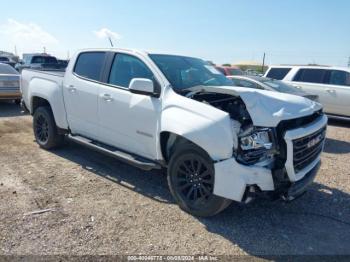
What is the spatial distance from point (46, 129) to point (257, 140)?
4458 mm

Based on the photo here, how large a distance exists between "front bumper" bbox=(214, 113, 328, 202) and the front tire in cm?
17

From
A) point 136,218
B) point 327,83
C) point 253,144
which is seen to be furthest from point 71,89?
point 327,83

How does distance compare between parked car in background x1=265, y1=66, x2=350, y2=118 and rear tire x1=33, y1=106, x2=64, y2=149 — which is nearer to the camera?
rear tire x1=33, y1=106, x2=64, y2=149

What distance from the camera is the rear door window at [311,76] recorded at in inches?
433

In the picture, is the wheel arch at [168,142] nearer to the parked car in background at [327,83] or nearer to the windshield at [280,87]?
the windshield at [280,87]

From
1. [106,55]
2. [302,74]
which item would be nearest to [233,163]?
[106,55]

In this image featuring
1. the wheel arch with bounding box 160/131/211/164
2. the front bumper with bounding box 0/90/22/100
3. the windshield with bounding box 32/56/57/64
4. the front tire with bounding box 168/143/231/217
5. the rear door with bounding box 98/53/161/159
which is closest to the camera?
the front tire with bounding box 168/143/231/217

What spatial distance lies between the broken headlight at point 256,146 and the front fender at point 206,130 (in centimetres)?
17

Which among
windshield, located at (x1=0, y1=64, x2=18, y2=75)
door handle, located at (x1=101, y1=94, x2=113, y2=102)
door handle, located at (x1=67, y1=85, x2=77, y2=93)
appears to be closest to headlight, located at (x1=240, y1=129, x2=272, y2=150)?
door handle, located at (x1=101, y1=94, x2=113, y2=102)

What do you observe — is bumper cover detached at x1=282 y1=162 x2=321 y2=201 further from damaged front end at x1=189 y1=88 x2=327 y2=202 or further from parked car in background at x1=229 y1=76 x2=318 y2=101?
parked car in background at x1=229 y1=76 x2=318 y2=101

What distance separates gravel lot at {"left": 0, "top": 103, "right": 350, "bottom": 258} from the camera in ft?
11.5

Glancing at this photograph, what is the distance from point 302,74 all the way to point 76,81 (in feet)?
26.1

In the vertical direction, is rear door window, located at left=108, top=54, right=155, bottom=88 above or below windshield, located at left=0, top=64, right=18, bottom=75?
above

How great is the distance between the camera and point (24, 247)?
3.41 metres
